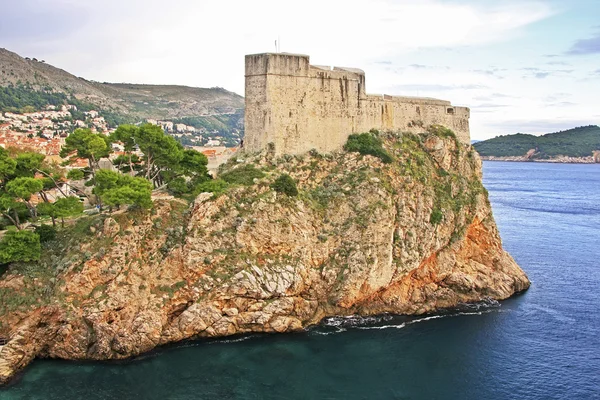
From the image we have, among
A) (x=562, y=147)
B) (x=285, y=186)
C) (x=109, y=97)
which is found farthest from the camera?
Result: (x=562, y=147)

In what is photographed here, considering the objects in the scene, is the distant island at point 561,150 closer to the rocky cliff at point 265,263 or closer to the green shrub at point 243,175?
the rocky cliff at point 265,263

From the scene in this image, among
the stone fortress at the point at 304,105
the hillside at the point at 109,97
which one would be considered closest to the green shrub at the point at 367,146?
the stone fortress at the point at 304,105

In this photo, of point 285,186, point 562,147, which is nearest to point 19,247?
point 285,186

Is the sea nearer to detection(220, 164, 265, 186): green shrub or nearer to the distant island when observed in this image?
detection(220, 164, 265, 186): green shrub

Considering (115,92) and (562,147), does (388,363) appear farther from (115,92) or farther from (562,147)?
(562,147)

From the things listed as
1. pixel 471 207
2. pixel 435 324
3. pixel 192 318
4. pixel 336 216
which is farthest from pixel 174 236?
pixel 471 207

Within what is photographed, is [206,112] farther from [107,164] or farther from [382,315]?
[382,315]
